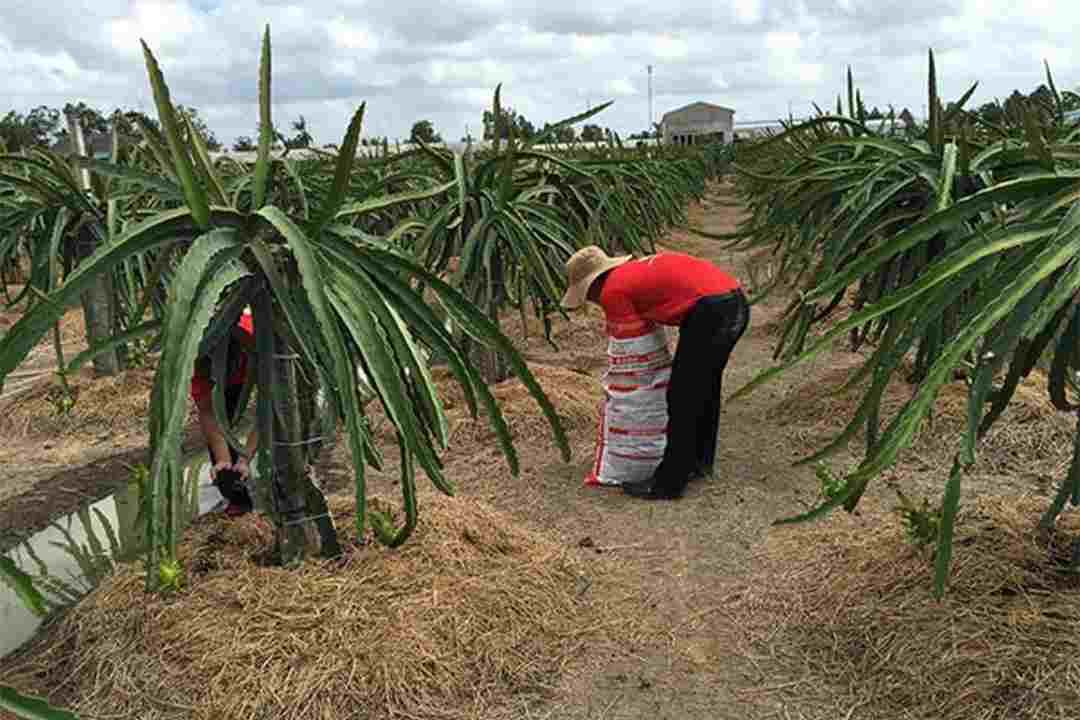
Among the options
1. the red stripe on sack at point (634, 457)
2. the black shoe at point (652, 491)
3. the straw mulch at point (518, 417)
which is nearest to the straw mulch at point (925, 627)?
the black shoe at point (652, 491)

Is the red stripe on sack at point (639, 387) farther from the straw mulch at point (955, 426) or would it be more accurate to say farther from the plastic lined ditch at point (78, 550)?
the plastic lined ditch at point (78, 550)

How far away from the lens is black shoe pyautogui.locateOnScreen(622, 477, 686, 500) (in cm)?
392

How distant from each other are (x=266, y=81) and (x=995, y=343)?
1729 millimetres

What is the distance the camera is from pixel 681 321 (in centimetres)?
387

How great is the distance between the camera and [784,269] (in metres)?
3.78

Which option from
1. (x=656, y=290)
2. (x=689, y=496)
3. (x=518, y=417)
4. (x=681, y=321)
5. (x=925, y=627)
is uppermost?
(x=656, y=290)

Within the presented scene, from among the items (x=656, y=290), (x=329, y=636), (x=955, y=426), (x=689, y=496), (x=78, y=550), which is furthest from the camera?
(x=955, y=426)

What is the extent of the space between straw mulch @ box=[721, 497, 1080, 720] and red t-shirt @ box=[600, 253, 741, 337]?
1210mm

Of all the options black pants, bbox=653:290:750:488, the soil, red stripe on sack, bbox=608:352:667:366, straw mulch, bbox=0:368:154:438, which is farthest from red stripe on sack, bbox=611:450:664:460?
straw mulch, bbox=0:368:154:438

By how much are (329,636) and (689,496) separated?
76.8 inches

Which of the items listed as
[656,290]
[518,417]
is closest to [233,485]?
[518,417]

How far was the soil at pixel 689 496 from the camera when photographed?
8.29 ft

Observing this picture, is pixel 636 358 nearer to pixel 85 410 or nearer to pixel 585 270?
pixel 585 270

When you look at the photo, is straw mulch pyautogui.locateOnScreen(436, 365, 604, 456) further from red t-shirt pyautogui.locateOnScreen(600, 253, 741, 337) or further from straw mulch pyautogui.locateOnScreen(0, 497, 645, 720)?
straw mulch pyautogui.locateOnScreen(0, 497, 645, 720)
